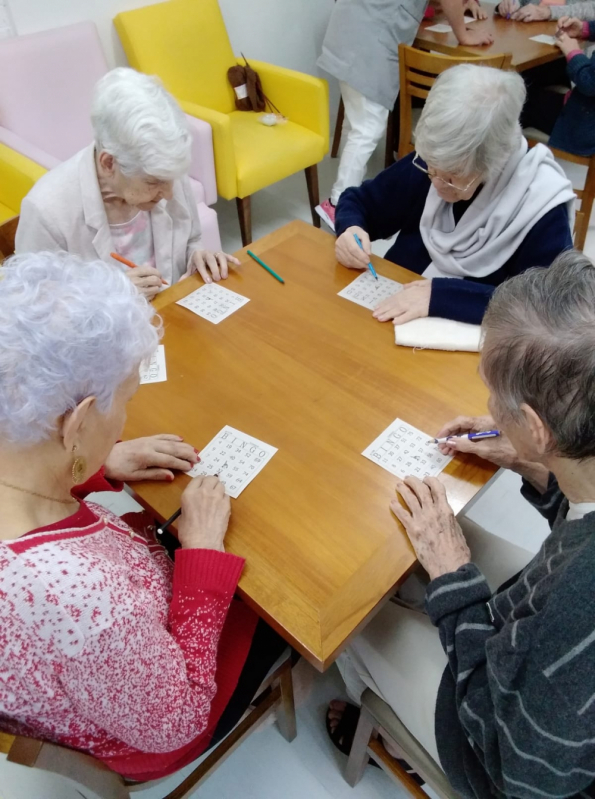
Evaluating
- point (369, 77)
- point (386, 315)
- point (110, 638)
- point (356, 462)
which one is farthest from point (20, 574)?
point (369, 77)

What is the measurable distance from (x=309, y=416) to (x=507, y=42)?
3.19 metres

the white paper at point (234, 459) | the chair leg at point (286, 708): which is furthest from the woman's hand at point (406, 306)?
the chair leg at point (286, 708)

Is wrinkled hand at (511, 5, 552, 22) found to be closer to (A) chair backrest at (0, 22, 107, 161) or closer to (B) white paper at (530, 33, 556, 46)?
(B) white paper at (530, 33, 556, 46)

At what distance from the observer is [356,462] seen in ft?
3.54

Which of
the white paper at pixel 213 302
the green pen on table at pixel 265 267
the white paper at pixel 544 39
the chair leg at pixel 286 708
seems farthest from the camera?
the white paper at pixel 544 39

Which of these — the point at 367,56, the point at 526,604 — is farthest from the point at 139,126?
the point at 367,56

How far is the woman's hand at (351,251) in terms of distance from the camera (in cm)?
156

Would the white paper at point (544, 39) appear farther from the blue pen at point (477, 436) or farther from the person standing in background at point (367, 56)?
the blue pen at point (477, 436)

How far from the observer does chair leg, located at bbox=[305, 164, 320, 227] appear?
321 centimetres

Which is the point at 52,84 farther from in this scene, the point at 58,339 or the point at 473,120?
the point at 58,339

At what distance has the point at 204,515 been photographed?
0.97 metres

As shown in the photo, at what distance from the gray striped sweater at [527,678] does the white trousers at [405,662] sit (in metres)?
0.08

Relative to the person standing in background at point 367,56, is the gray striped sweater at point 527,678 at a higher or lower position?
lower

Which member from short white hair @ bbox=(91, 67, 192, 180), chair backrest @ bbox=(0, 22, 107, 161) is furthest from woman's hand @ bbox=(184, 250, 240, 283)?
chair backrest @ bbox=(0, 22, 107, 161)
